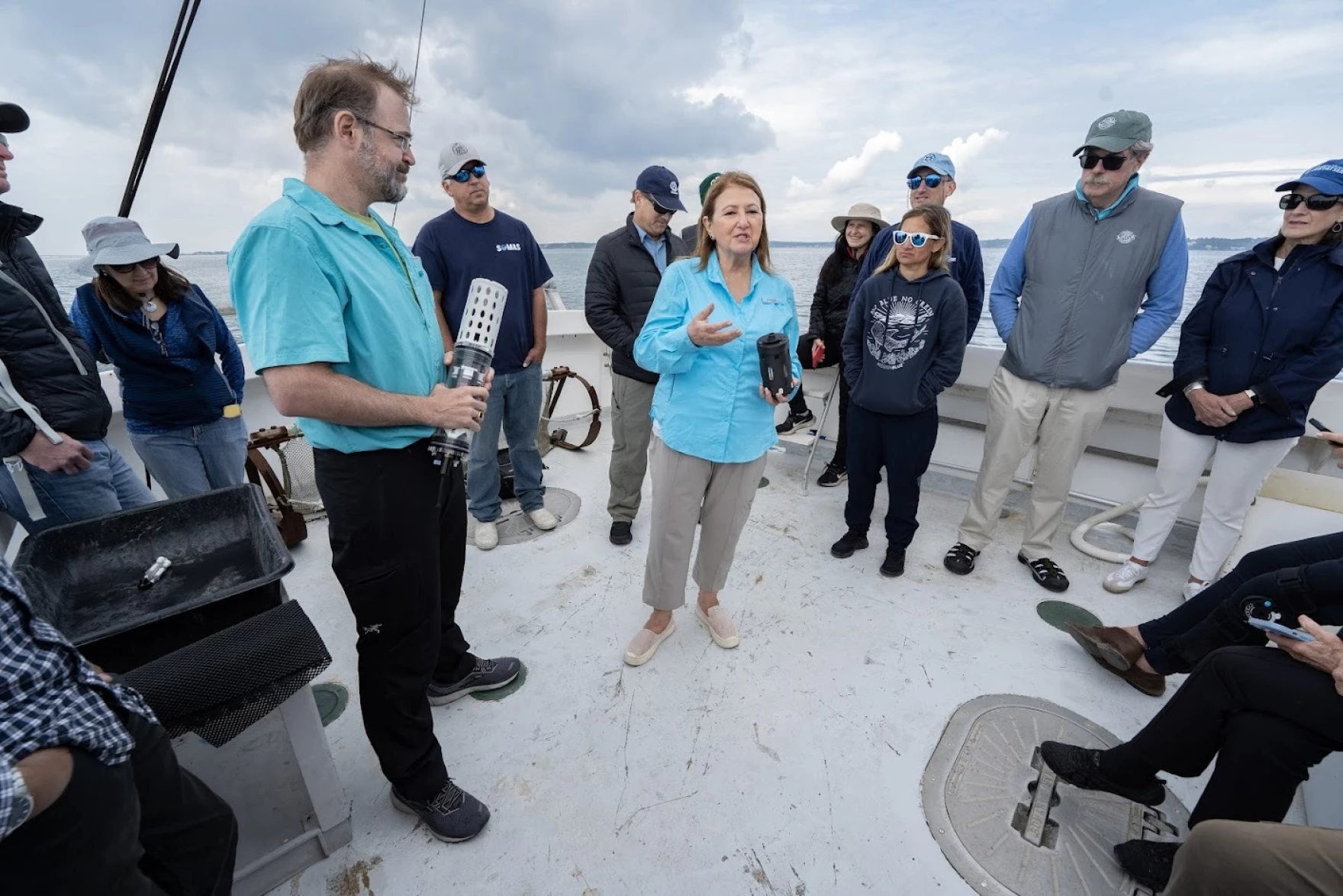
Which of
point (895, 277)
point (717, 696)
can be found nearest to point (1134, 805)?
point (717, 696)

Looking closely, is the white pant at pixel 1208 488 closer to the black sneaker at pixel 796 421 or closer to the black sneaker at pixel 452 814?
the black sneaker at pixel 796 421

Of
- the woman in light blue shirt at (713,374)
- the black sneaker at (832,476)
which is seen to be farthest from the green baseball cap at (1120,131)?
the black sneaker at (832,476)

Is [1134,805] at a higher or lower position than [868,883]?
higher

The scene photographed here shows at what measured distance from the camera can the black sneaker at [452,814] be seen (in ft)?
4.76

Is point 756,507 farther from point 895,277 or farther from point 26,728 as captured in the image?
point 26,728

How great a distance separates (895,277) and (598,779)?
7.44 feet

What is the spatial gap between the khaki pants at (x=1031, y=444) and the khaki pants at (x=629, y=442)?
164cm

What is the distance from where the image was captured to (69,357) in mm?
1741

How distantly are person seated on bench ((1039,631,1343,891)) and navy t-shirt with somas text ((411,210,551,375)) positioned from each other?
2559mm

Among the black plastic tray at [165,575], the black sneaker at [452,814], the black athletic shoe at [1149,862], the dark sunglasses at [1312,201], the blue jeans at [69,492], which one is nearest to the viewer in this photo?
the black plastic tray at [165,575]

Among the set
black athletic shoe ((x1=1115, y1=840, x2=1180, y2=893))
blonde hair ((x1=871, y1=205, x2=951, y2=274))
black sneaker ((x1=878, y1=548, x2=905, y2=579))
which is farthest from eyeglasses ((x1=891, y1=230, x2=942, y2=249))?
black athletic shoe ((x1=1115, y1=840, x2=1180, y2=893))

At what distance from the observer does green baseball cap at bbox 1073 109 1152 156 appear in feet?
7.04

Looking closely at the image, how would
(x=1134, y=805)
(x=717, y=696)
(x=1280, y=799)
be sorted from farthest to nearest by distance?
(x=717, y=696), (x=1134, y=805), (x=1280, y=799)

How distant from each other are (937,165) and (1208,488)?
192cm
